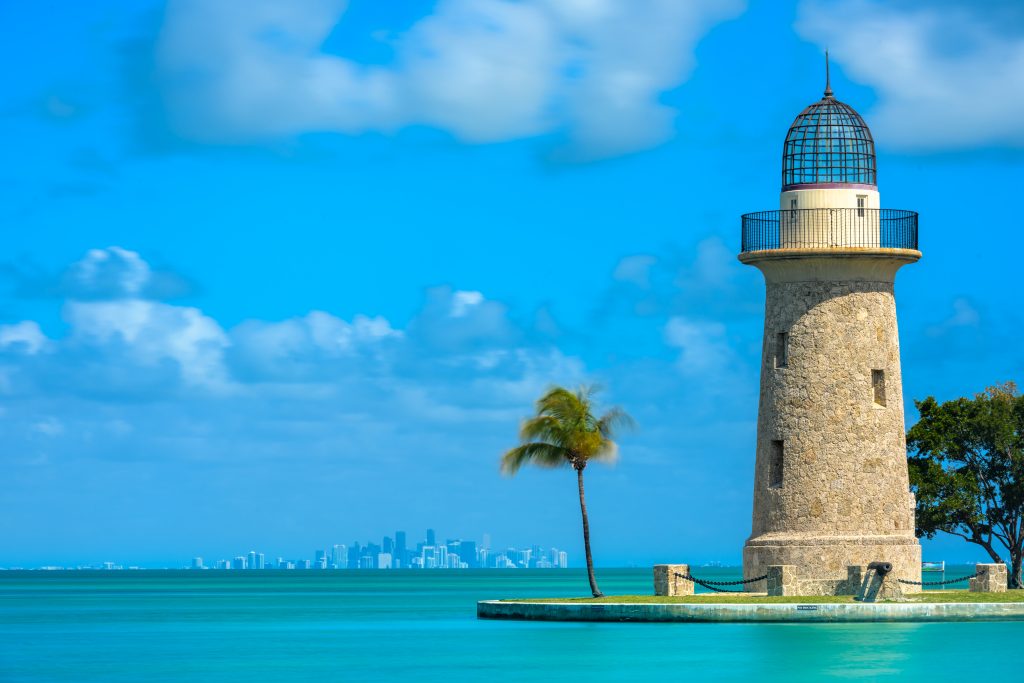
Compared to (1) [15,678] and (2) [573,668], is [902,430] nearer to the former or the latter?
(2) [573,668]

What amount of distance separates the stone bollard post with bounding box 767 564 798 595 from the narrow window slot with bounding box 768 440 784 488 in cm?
255

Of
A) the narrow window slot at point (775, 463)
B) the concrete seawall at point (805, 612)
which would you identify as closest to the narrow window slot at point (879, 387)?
the narrow window slot at point (775, 463)

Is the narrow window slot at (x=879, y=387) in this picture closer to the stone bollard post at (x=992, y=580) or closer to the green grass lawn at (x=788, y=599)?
the green grass lawn at (x=788, y=599)

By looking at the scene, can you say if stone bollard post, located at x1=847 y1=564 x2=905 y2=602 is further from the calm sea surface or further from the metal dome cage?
the metal dome cage

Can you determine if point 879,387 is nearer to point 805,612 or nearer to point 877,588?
point 877,588

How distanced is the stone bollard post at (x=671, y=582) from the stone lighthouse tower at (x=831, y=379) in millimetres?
1960

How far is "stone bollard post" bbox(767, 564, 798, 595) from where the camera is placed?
146ft

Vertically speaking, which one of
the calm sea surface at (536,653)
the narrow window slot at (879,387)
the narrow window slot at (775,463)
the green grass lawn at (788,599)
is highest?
the narrow window slot at (879,387)

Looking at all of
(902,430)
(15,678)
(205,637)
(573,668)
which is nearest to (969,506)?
(902,430)

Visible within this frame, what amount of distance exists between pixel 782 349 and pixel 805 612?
7569mm

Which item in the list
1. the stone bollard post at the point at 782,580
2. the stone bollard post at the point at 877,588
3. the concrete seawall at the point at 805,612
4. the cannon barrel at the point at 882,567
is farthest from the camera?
the stone bollard post at the point at 782,580

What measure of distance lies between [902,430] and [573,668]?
13.0 metres

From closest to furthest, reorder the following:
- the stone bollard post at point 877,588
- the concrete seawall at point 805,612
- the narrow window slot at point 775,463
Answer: the concrete seawall at point 805,612, the stone bollard post at point 877,588, the narrow window slot at point 775,463

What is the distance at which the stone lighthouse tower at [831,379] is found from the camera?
4566 cm
